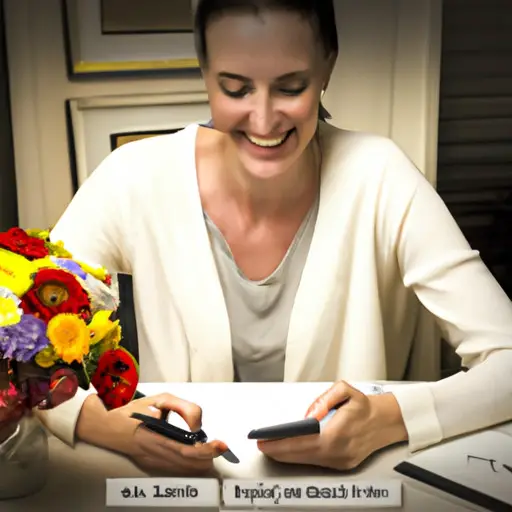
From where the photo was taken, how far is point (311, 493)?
0.94 m

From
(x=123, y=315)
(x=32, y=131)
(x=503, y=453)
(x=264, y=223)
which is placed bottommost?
(x=503, y=453)

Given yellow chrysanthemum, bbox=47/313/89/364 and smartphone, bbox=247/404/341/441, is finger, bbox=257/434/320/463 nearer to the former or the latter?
smartphone, bbox=247/404/341/441

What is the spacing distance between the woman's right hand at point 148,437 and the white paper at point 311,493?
5 centimetres

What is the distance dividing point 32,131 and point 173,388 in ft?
1.36

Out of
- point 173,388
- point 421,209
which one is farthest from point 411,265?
point 173,388

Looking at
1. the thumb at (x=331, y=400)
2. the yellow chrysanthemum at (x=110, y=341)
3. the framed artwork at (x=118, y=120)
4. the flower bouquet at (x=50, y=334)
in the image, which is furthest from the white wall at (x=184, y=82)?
the thumb at (x=331, y=400)

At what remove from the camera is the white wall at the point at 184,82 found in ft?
3.17

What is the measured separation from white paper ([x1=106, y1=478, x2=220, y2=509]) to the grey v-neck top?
20cm

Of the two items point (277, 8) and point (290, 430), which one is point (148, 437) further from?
point (277, 8)

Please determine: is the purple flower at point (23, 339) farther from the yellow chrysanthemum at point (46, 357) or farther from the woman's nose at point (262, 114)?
the woman's nose at point (262, 114)

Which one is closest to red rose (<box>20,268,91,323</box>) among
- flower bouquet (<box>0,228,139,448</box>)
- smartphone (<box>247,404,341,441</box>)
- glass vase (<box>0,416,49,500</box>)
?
flower bouquet (<box>0,228,139,448</box>)

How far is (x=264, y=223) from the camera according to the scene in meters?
1.08

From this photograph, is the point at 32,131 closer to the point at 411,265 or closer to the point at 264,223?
the point at 264,223

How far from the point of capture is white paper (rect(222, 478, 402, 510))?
3.08 ft
